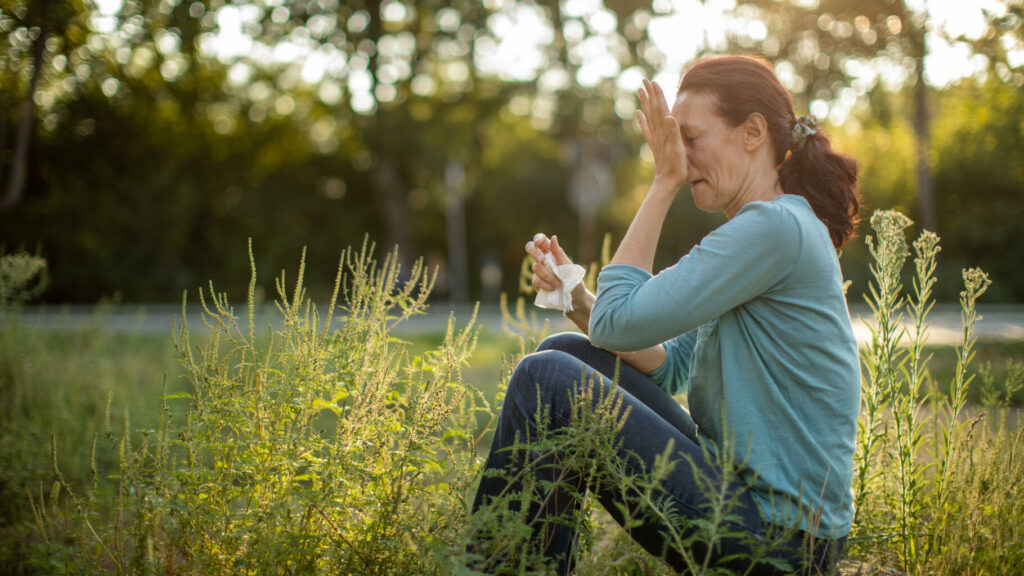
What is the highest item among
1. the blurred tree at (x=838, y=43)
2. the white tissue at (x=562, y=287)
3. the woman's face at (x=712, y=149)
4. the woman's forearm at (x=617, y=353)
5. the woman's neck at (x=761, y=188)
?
the blurred tree at (x=838, y=43)

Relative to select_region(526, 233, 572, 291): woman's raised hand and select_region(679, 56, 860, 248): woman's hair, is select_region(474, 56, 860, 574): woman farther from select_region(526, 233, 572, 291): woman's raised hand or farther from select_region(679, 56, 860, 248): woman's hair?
select_region(526, 233, 572, 291): woman's raised hand

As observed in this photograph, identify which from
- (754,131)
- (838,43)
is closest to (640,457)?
(754,131)

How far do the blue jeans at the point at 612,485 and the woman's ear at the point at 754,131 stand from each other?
2.51 ft

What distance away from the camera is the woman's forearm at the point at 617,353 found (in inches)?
97.7

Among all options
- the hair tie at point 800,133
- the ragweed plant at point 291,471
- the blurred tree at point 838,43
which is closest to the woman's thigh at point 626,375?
the ragweed plant at point 291,471

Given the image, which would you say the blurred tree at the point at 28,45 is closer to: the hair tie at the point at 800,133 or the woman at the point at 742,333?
the woman at the point at 742,333

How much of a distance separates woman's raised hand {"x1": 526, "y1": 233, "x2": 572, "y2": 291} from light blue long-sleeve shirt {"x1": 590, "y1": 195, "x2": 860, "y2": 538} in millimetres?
346

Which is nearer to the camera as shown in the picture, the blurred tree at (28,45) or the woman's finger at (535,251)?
the woman's finger at (535,251)

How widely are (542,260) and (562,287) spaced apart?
0.11 metres

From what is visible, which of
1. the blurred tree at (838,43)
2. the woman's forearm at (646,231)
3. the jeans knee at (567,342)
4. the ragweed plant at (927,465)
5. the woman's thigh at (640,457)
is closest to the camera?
the woman's thigh at (640,457)

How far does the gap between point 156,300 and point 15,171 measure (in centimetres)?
934

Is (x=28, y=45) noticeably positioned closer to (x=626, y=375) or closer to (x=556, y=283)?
(x=556, y=283)

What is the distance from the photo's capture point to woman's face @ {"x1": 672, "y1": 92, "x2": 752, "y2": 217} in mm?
2279

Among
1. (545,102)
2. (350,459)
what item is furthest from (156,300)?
(350,459)
